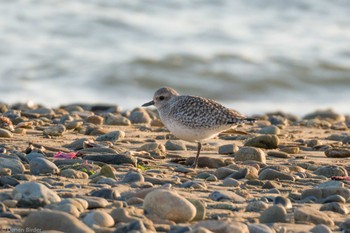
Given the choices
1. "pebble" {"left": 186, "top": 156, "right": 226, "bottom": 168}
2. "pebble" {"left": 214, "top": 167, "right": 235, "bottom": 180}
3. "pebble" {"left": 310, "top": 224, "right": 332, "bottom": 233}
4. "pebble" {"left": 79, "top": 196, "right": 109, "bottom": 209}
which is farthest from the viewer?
"pebble" {"left": 186, "top": 156, "right": 226, "bottom": 168}

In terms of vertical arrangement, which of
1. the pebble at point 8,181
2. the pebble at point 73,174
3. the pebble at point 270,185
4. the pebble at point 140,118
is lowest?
the pebble at point 8,181

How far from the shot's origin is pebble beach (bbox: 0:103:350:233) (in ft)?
16.2

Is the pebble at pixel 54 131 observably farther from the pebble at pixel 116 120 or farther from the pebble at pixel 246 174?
the pebble at pixel 246 174

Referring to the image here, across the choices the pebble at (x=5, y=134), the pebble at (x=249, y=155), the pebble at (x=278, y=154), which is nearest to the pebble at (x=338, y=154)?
the pebble at (x=278, y=154)

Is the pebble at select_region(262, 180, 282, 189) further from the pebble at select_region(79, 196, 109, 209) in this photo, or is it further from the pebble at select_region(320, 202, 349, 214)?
the pebble at select_region(79, 196, 109, 209)

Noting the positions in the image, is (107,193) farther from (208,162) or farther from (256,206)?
(208,162)

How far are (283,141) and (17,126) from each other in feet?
9.05

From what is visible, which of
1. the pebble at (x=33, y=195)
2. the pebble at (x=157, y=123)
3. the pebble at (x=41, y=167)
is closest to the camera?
the pebble at (x=33, y=195)

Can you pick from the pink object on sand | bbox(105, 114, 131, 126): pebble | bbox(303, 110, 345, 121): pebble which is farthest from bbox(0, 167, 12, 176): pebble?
bbox(303, 110, 345, 121): pebble

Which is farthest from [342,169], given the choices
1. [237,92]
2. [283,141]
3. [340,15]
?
[340,15]

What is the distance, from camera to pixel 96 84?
1592 centimetres

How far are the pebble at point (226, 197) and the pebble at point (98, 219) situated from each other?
109 centimetres

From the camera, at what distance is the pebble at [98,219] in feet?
15.6

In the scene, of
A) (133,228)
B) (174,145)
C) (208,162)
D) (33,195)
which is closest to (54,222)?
(133,228)
